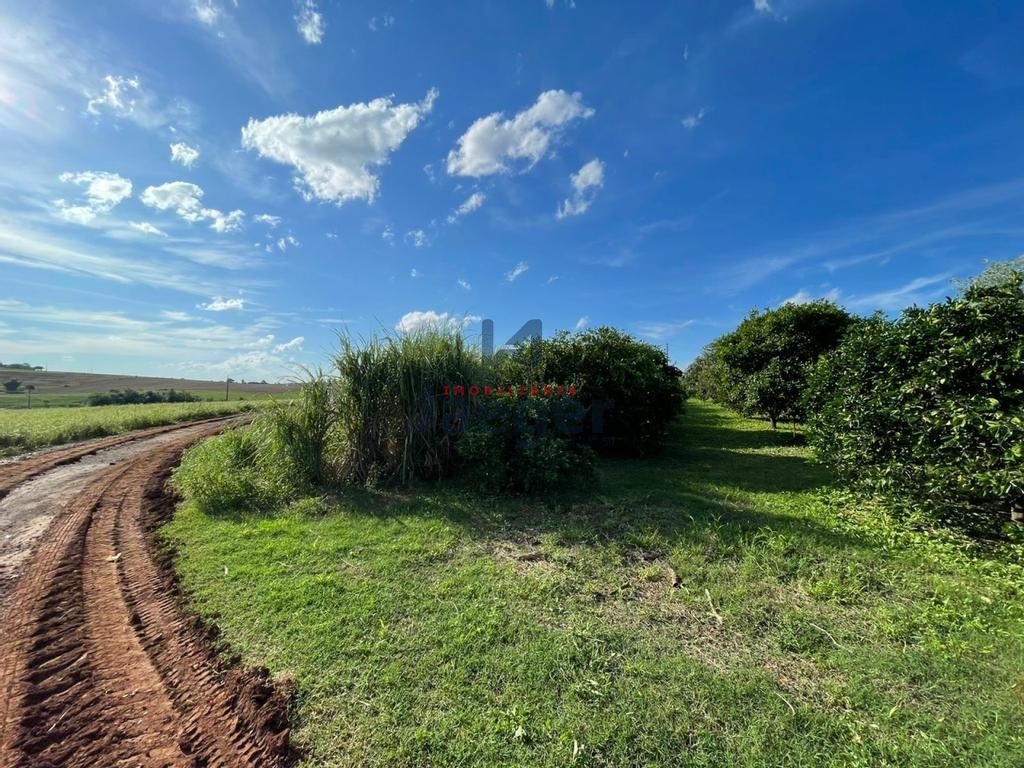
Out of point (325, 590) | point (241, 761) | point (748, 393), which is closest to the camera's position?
point (241, 761)

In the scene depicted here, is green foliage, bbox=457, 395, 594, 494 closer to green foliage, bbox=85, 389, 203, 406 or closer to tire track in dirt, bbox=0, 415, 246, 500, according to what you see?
tire track in dirt, bbox=0, 415, 246, 500

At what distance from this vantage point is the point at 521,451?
16.4 ft

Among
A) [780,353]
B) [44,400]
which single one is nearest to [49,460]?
[780,353]

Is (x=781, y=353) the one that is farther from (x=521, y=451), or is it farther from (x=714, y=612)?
(x=714, y=612)

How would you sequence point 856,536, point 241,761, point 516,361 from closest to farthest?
point 241,761, point 856,536, point 516,361

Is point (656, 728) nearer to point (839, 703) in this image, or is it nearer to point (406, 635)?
point (839, 703)

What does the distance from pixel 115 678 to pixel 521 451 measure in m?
3.72

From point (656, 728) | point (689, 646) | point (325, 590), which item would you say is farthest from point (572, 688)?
point (325, 590)

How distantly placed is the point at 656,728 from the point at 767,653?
90cm

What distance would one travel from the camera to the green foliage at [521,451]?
15.9ft

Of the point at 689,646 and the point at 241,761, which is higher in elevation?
the point at 689,646

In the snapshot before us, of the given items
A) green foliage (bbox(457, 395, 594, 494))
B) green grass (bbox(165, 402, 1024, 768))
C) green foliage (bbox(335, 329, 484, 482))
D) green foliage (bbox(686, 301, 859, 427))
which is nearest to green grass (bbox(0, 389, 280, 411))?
green foliage (bbox(335, 329, 484, 482))

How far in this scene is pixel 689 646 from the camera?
2.24m

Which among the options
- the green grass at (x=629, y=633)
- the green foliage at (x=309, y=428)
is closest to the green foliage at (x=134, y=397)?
the green foliage at (x=309, y=428)
